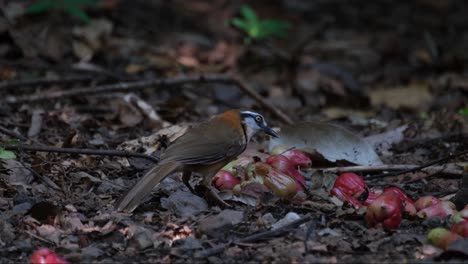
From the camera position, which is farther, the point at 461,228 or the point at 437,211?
the point at 437,211

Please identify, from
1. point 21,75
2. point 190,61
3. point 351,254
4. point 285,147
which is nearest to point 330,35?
point 190,61

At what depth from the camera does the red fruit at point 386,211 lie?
4.51 metres

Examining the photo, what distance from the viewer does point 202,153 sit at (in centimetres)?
509

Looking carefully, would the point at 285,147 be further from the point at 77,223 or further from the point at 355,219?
the point at 77,223

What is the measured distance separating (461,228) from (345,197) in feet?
2.80

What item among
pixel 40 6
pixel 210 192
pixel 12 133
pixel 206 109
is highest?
pixel 210 192

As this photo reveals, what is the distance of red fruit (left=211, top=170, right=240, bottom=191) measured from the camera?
17.2ft

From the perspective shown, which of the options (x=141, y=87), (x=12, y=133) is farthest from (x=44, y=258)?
(x=141, y=87)

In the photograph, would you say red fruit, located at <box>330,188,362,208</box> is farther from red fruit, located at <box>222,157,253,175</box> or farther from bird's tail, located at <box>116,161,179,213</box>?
bird's tail, located at <box>116,161,179,213</box>

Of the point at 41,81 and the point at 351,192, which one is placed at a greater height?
the point at 351,192

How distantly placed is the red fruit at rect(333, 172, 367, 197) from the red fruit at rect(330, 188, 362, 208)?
0.04 m

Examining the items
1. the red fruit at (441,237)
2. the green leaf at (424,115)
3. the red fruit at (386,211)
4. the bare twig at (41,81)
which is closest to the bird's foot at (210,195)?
the red fruit at (386,211)

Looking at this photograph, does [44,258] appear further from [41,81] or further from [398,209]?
[41,81]

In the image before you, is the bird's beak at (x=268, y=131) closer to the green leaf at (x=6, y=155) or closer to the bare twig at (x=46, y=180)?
the bare twig at (x=46, y=180)
